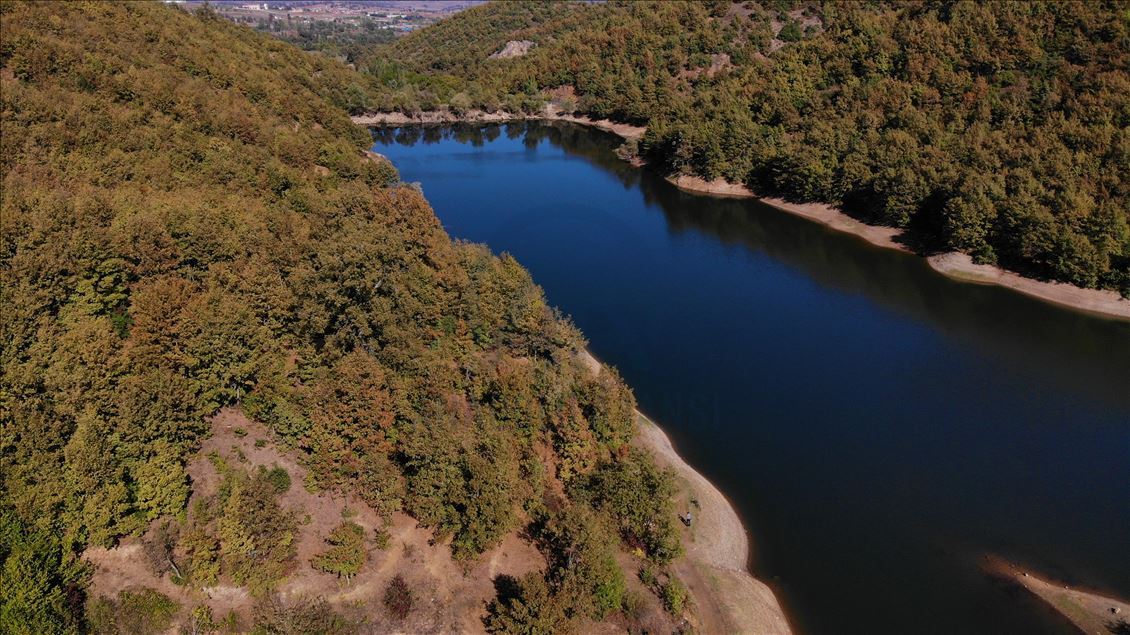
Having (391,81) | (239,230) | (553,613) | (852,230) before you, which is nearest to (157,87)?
(239,230)

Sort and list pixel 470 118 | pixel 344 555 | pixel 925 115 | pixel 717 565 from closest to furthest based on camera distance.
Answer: pixel 344 555 < pixel 717 565 < pixel 925 115 < pixel 470 118

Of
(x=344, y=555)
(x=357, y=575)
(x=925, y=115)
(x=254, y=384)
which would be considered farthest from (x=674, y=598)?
(x=925, y=115)

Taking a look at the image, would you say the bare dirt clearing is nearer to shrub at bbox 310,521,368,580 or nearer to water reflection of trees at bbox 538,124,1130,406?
shrub at bbox 310,521,368,580

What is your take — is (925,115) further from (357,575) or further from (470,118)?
(470,118)

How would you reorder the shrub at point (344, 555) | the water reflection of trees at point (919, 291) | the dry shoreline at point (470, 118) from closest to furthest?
the shrub at point (344, 555), the water reflection of trees at point (919, 291), the dry shoreline at point (470, 118)

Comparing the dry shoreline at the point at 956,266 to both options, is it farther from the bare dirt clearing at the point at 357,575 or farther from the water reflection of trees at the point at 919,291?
the bare dirt clearing at the point at 357,575

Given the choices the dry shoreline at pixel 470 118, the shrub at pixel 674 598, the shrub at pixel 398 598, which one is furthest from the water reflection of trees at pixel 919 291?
the shrub at pixel 398 598
